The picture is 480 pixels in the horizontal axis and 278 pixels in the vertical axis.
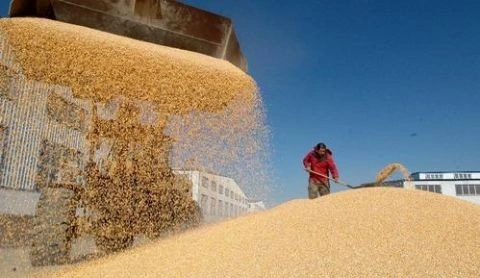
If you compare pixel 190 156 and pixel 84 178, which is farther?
pixel 190 156

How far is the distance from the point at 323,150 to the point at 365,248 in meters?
3.27

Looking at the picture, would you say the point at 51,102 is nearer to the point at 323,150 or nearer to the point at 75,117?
the point at 75,117

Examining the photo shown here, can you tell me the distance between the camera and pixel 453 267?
104 inches

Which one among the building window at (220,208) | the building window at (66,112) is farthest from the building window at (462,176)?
the building window at (66,112)

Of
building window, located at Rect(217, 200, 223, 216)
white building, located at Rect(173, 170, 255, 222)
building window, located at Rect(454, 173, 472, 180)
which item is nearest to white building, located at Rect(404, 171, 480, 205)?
building window, located at Rect(454, 173, 472, 180)

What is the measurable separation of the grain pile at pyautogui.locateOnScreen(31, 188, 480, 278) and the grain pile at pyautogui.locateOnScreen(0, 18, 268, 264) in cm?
58

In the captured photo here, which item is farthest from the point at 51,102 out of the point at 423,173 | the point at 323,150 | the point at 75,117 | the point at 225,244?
the point at 423,173

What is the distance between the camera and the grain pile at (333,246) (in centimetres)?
270

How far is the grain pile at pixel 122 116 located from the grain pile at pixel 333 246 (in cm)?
58

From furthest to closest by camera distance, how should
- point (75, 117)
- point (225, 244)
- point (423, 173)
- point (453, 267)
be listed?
point (423, 173)
point (75, 117)
point (225, 244)
point (453, 267)

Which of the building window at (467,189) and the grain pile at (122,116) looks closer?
the grain pile at (122,116)

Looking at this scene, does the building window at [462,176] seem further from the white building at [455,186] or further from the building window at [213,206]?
the building window at [213,206]

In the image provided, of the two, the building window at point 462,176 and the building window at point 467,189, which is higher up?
the building window at point 462,176

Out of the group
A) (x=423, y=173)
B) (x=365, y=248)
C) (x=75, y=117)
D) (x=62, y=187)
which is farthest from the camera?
(x=423, y=173)
